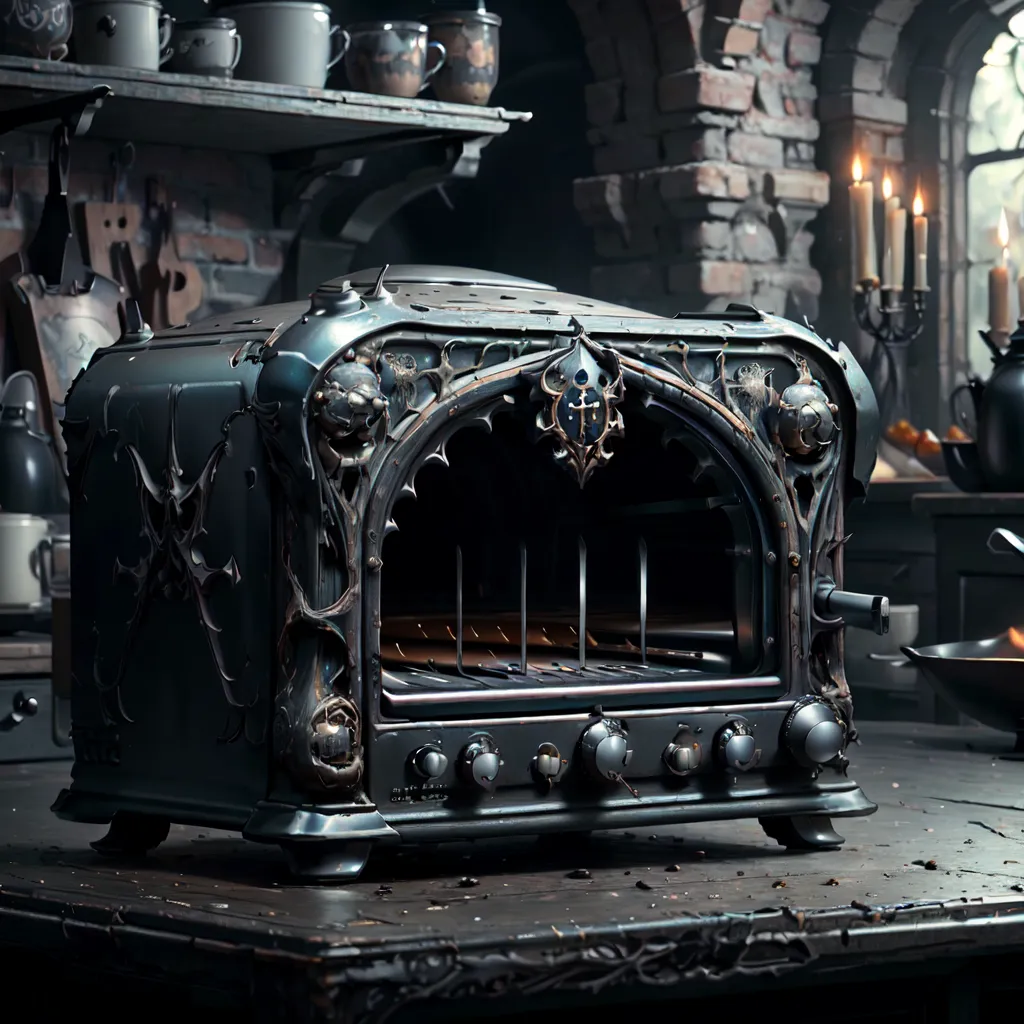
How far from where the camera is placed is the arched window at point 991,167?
566 centimetres

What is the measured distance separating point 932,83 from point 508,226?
4.06 ft

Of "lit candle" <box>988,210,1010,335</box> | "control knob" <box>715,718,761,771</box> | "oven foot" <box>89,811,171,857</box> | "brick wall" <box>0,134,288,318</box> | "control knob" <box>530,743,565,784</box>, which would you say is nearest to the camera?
"control knob" <box>530,743,565,784</box>

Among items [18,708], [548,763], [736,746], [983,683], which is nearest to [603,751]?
[548,763]

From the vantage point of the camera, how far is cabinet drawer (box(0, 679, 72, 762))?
155 inches

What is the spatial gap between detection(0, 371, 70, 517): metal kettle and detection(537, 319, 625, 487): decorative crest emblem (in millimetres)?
2023

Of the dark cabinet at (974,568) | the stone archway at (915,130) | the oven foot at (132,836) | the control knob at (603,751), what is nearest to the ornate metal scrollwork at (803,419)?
the control knob at (603,751)

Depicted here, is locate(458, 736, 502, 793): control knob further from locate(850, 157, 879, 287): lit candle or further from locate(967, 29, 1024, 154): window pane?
locate(967, 29, 1024, 154): window pane

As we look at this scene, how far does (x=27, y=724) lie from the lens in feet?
13.0

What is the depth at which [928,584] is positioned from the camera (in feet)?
17.4

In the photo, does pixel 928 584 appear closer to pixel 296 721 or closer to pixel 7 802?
pixel 7 802

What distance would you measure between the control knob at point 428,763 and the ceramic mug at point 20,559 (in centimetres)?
192

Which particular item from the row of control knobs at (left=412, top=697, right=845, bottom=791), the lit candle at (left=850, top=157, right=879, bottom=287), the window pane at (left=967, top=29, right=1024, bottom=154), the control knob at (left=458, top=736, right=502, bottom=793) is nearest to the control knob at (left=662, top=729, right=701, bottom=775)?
the row of control knobs at (left=412, top=697, right=845, bottom=791)

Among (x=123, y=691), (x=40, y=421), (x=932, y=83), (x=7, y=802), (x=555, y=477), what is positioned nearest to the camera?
(x=123, y=691)

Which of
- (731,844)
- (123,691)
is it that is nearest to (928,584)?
(731,844)
